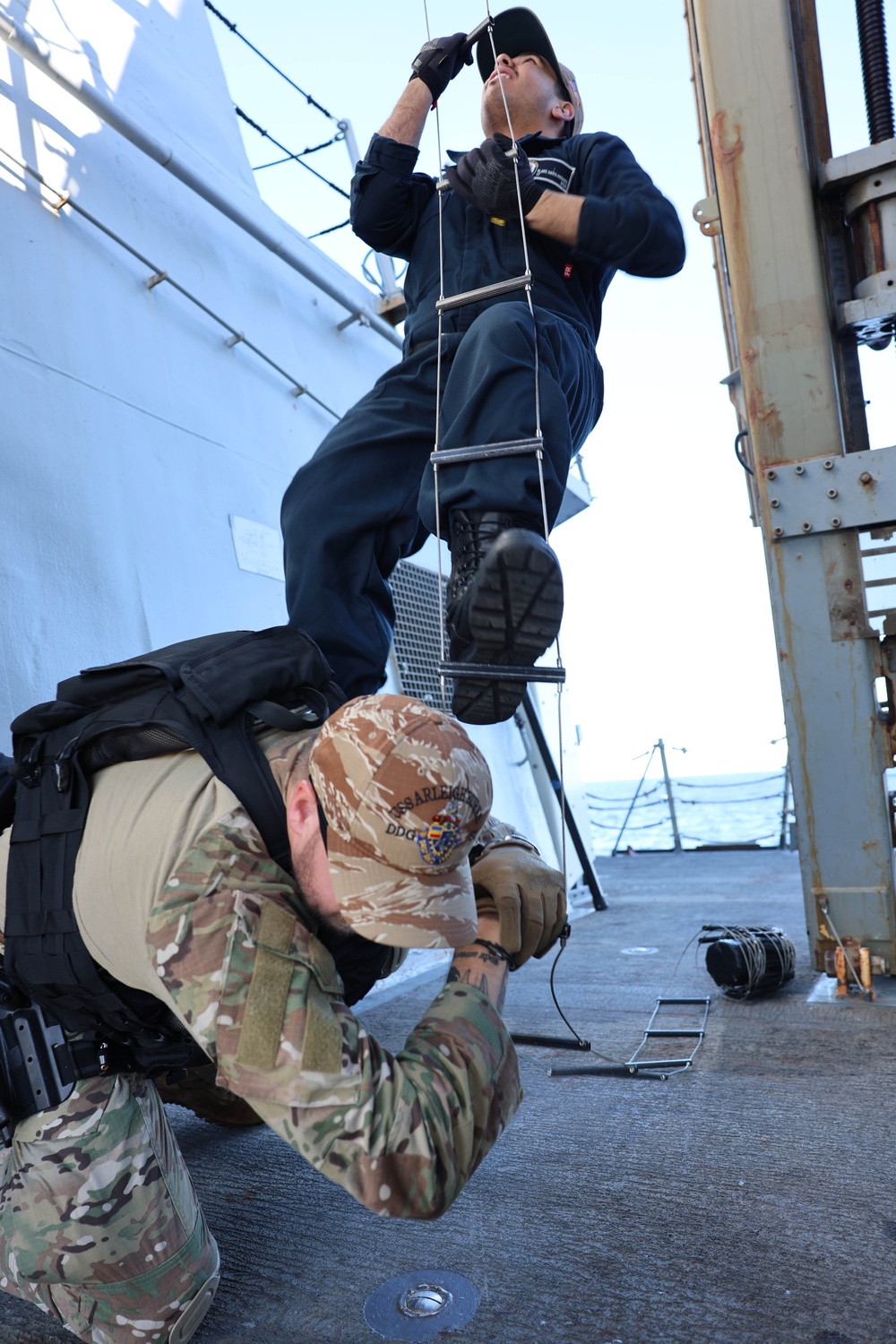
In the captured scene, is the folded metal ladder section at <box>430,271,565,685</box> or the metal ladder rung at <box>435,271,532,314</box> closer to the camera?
the folded metal ladder section at <box>430,271,565,685</box>

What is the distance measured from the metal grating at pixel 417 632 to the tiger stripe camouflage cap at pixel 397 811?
11.0 feet

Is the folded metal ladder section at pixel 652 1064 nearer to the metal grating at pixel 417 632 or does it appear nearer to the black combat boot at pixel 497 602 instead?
the black combat boot at pixel 497 602

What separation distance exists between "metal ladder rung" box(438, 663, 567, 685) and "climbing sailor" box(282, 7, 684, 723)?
0.08 feet

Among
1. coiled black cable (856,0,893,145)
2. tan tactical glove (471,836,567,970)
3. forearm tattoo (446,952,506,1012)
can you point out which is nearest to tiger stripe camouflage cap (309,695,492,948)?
forearm tattoo (446,952,506,1012)

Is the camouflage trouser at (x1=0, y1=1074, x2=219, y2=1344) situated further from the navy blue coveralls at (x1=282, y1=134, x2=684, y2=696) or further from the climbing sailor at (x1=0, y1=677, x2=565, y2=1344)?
the navy blue coveralls at (x1=282, y1=134, x2=684, y2=696)

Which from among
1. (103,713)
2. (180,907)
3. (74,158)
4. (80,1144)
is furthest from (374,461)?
(74,158)

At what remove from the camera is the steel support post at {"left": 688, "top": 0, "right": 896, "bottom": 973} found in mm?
2850

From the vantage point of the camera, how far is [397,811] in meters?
1.20

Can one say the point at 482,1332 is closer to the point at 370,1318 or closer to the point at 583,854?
the point at 370,1318

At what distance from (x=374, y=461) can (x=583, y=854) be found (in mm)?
3786

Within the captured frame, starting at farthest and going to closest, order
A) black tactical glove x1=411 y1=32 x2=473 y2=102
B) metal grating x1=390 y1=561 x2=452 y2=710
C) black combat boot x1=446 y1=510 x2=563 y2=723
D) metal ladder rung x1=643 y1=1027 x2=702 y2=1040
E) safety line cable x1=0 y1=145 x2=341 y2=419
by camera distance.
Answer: metal grating x1=390 y1=561 x2=452 y2=710, safety line cable x1=0 y1=145 x2=341 y2=419, metal ladder rung x1=643 y1=1027 x2=702 y2=1040, black tactical glove x1=411 y1=32 x2=473 y2=102, black combat boot x1=446 y1=510 x2=563 y2=723

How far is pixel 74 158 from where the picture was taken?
3441 millimetres

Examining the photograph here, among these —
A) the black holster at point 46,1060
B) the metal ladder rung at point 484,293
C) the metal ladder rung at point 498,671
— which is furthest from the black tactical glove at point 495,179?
the black holster at point 46,1060

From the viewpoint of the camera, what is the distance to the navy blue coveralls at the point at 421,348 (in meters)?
2.06
